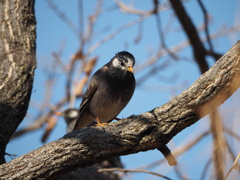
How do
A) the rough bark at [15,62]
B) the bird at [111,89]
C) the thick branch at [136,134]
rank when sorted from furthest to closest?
the bird at [111,89] < the rough bark at [15,62] < the thick branch at [136,134]

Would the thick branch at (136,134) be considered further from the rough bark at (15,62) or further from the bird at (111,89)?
the bird at (111,89)

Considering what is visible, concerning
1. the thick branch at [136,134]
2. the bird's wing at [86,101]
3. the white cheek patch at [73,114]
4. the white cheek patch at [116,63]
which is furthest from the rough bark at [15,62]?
the white cheek patch at [73,114]

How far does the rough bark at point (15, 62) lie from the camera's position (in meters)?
4.47

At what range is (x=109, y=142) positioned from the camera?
3.67 meters

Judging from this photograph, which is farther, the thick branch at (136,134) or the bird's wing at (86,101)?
the bird's wing at (86,101)

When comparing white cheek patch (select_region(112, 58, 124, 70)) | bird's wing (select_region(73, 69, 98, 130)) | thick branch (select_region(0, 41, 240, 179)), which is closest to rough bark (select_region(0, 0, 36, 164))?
thick branch (select_region(0, 41, 240, 179))

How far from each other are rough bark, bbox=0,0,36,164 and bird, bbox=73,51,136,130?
127cm

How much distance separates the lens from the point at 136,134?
3.70 meters

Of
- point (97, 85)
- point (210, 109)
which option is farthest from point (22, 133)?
point (210, 109)

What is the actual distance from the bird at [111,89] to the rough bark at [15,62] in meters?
1.27

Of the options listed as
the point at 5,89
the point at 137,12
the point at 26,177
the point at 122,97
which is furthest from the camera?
the point at 137,12

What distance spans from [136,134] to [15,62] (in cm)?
216

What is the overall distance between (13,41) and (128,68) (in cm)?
194

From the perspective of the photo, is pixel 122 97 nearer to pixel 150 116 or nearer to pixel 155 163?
pixel 155 163
